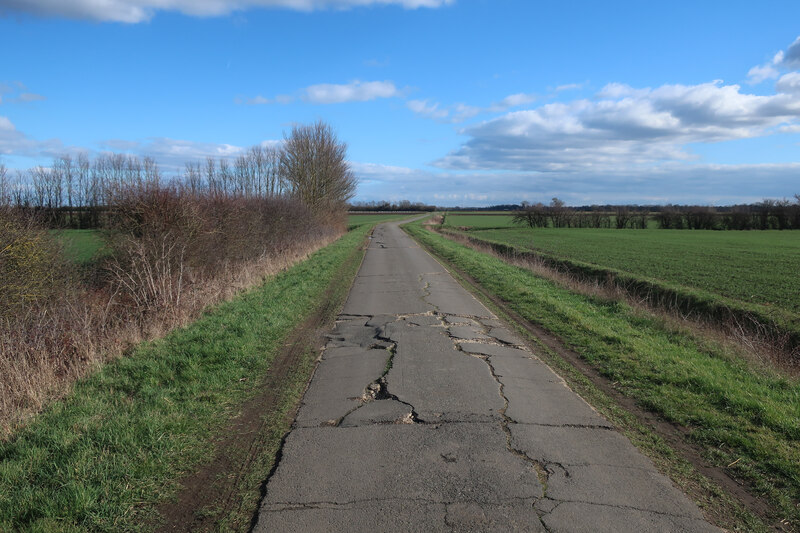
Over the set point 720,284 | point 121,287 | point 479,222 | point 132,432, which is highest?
point 479,222

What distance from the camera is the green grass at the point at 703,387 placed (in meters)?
4.30

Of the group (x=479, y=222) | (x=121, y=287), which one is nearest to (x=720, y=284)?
(x=121, y=287)

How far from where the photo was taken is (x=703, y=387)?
611 cm

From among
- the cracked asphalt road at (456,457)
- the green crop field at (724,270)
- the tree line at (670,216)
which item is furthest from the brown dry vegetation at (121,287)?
the tree line at (670,216)

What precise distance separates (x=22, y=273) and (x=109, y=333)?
9.27ft

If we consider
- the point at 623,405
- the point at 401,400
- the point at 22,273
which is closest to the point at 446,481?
the point at 401,400

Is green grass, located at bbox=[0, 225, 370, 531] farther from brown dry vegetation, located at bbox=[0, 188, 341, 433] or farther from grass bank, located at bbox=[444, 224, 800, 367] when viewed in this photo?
grass bank, located at bbox=[444, 224, 800, 367]

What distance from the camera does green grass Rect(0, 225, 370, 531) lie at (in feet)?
11.3

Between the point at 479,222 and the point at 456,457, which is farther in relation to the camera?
the point at 479,222

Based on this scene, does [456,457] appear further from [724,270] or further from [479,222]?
[479,222]

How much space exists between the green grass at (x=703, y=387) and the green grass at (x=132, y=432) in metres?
4.02

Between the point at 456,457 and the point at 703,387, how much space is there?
3.74 metres

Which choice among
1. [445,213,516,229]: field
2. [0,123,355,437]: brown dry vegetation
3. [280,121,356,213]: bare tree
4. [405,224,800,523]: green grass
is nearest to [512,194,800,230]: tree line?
[445,213,516,229]: field

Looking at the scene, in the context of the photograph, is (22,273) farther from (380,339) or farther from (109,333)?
(380,339)
